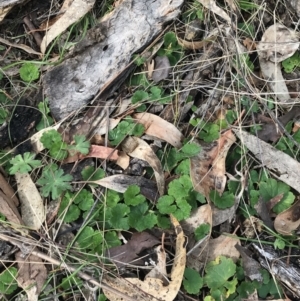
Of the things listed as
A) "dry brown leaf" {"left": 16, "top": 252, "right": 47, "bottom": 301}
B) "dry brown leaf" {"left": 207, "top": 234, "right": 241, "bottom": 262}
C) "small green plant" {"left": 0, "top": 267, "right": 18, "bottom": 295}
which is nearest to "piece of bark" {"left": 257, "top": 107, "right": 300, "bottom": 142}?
"dry brown leaf" {"left": 207, "top": 234, "right": 241, "bottom": 262}

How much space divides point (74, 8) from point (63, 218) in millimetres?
981

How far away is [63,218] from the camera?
6.66 ft

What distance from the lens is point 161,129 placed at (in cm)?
216

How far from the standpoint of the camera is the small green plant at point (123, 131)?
215 centimetres

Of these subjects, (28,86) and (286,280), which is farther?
(28,86)

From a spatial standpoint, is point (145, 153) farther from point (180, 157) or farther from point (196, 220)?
point (196, 220)

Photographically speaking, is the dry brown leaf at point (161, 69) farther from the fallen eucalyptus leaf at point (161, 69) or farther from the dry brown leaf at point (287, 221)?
→ the dry brown leaf at point (287, 221)

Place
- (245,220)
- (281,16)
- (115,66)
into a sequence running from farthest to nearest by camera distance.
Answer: (281,16)
(115,66)
(245,220)

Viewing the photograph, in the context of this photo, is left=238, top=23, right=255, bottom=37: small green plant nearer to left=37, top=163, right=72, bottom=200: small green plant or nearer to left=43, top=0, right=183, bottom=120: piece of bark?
left=43, top=0, right=183, bottom=120: piece of bark

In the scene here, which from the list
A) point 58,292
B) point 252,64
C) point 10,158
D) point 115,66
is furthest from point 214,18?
point 58,292

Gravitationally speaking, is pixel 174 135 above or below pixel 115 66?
below

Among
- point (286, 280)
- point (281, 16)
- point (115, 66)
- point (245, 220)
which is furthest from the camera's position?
point (281, 16)

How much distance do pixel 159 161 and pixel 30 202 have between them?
564mm

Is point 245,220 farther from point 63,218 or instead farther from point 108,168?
point 63,218
